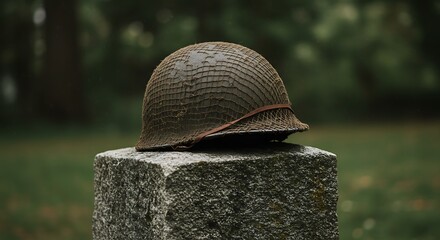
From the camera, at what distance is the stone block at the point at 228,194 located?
3545mm

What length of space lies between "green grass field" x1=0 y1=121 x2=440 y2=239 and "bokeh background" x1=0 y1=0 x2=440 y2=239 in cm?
6

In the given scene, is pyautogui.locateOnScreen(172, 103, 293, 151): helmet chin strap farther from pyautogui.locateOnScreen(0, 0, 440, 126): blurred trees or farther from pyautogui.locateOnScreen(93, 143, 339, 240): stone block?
pyautogui.locateOnScreen(0, 0, 440, 126): blurred trees

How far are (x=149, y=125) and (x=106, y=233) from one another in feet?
2.53

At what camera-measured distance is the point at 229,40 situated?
49.8 ft

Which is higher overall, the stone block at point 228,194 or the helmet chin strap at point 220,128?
the helmet chin strap at point 220,128

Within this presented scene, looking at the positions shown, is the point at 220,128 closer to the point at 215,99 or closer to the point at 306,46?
the point at 215,99
